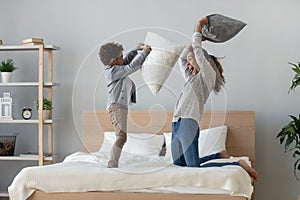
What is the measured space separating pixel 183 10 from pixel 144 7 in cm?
36

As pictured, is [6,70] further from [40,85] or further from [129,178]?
[129,178]

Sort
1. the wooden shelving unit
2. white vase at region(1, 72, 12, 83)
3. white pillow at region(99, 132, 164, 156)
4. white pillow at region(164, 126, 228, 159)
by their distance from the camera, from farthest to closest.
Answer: white vase at region(1, 72, 12, 83)
the wooden shelving unit
white pillow at region(164, 126, 228, 159)
white pillow at region(99, 132, 164, 156)

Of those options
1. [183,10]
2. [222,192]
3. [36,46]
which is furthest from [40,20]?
[222,192]

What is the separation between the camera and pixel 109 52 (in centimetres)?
381

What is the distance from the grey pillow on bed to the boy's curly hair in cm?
54

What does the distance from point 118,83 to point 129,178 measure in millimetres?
578

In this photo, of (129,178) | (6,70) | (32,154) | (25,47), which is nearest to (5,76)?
(6,70)

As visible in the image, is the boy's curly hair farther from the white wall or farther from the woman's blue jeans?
the white wall

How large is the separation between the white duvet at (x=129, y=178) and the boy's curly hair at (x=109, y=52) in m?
0.60

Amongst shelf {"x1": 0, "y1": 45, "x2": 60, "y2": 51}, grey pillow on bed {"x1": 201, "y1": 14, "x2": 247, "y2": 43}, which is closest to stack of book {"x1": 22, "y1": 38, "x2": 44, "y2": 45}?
shelf {"x1": 0, "y1": 45, "x2": 60, "y2": 51}

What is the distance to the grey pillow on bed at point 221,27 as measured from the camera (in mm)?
3844

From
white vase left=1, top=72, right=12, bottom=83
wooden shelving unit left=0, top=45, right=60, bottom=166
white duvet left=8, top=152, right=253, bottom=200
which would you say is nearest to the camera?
white duvet left=8, top=152, right=253, bottom=200

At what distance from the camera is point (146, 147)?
4.41m

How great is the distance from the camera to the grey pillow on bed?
384 centimetres
